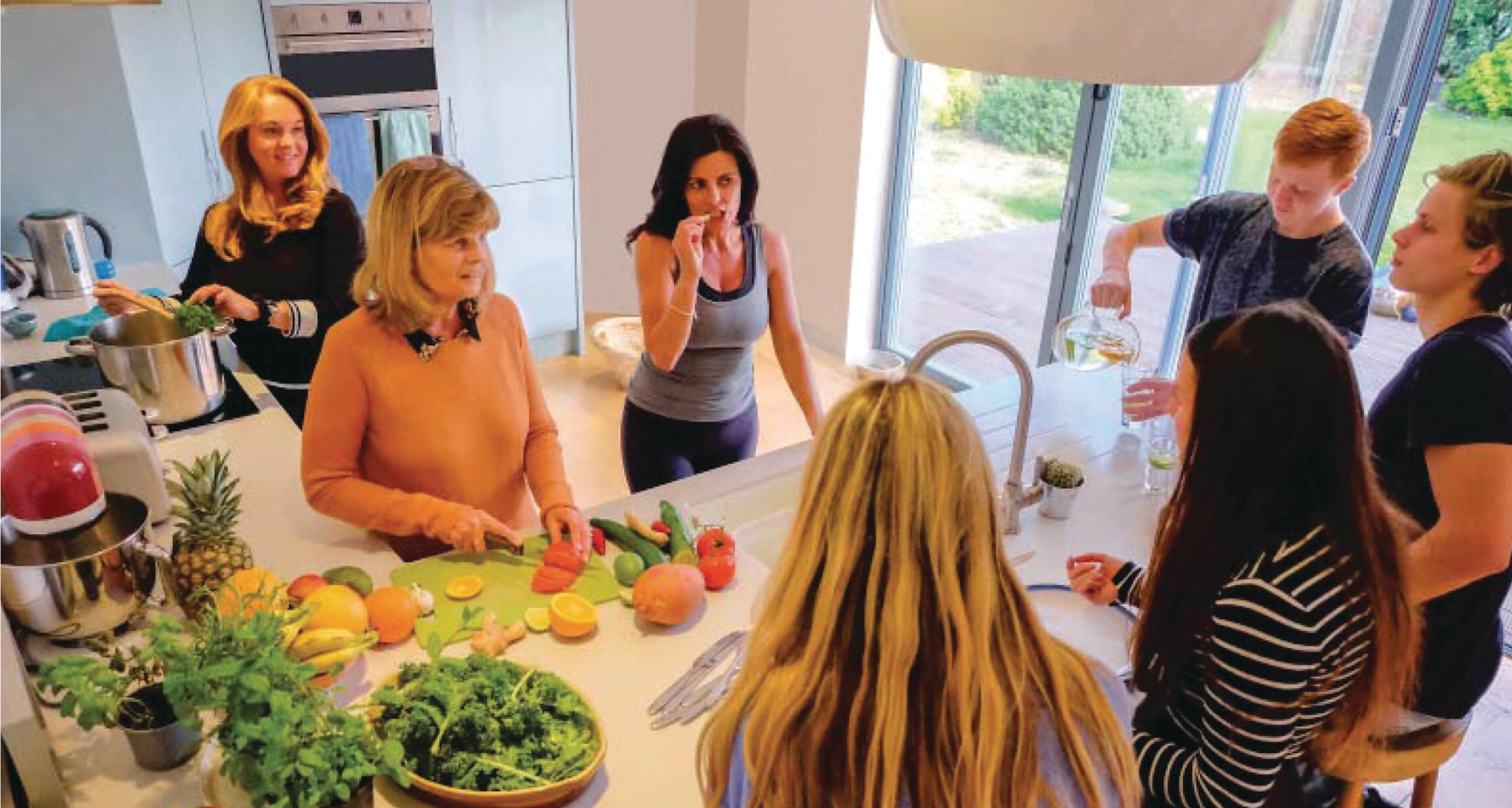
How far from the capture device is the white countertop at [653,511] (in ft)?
4.00

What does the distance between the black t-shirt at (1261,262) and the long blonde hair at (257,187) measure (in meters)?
1.88

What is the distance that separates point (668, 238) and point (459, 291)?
0.64 metres

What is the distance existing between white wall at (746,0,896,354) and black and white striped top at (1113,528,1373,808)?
3.36 metres

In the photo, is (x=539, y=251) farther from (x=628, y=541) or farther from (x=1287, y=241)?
(x=1287, y=241)

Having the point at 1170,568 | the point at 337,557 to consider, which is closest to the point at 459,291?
the point at 337,557

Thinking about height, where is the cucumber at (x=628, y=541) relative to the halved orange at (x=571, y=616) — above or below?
above

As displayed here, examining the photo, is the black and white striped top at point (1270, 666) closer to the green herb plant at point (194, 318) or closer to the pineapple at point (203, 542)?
the pineapple at point (203, 542)

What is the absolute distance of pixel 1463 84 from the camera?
2.92 metres

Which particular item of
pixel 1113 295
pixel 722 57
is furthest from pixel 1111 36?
pixel 722 57

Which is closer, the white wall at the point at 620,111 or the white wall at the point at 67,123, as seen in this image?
the white wall at the point at 67,123

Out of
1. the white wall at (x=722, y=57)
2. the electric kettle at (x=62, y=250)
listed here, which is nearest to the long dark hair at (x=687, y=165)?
the electric kettle at (x=62, y=250)

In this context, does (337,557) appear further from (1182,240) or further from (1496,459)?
(1182,240)

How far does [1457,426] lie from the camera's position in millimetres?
1424

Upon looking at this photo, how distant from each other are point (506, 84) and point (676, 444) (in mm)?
2279
